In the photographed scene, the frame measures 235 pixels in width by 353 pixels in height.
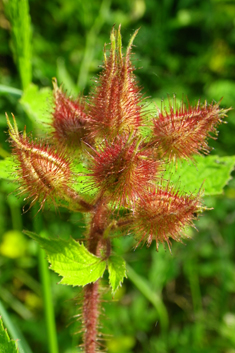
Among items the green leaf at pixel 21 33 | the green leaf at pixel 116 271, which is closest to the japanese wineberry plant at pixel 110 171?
the green leaf at pixel 116 271

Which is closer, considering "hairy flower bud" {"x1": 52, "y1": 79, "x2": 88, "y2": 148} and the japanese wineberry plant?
the japanese wineberry plant

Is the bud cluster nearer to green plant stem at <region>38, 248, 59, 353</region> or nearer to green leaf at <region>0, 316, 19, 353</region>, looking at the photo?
green leaf at <region>0, 316, 19, 353</region>

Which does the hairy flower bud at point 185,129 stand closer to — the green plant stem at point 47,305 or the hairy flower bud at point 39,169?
the hairy flower bud at point 39,169

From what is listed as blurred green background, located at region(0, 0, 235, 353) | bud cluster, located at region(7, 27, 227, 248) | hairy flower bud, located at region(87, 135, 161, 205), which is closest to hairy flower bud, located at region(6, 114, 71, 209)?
bud cluster, located at region(7, 27, 227, 248)

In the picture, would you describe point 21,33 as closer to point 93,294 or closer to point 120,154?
point 120,154

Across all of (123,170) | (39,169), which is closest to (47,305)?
(39,169)

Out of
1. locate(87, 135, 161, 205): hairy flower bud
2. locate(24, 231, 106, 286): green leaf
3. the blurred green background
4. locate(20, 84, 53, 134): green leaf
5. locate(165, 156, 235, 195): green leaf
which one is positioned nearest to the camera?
locate(87, 135, 161, 205): hairy flower bud
